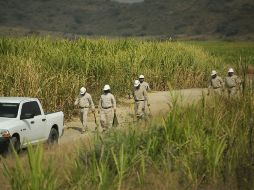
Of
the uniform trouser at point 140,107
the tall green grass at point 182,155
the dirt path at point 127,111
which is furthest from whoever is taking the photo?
the uniform trouser at point 140,107

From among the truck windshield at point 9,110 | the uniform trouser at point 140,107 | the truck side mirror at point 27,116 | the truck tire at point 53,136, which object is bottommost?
the truck tire at point 53,136

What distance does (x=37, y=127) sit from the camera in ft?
49.5

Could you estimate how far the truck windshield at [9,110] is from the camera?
47.7ft

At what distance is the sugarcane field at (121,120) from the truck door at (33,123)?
31 mm

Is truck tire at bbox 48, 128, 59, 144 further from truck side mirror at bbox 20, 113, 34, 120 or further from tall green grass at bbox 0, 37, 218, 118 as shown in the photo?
tall green grass at bbox 0, 37, 218, 118

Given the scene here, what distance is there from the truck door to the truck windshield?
21cm

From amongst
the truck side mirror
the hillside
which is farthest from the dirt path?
the hillside

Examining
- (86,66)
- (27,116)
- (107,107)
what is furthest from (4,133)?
(86,66)

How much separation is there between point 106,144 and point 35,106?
4.42 metres

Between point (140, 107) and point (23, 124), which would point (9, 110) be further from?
point (140, 107)

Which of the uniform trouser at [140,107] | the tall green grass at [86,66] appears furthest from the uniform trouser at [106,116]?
the tall green grass at [86,66]

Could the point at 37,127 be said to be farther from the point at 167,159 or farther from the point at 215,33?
the point at 215,33

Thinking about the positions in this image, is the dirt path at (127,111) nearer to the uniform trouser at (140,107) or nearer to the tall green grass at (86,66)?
the uniform trouser at (140,107)

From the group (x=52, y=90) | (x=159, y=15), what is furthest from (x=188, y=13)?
(x=52, y=90)
